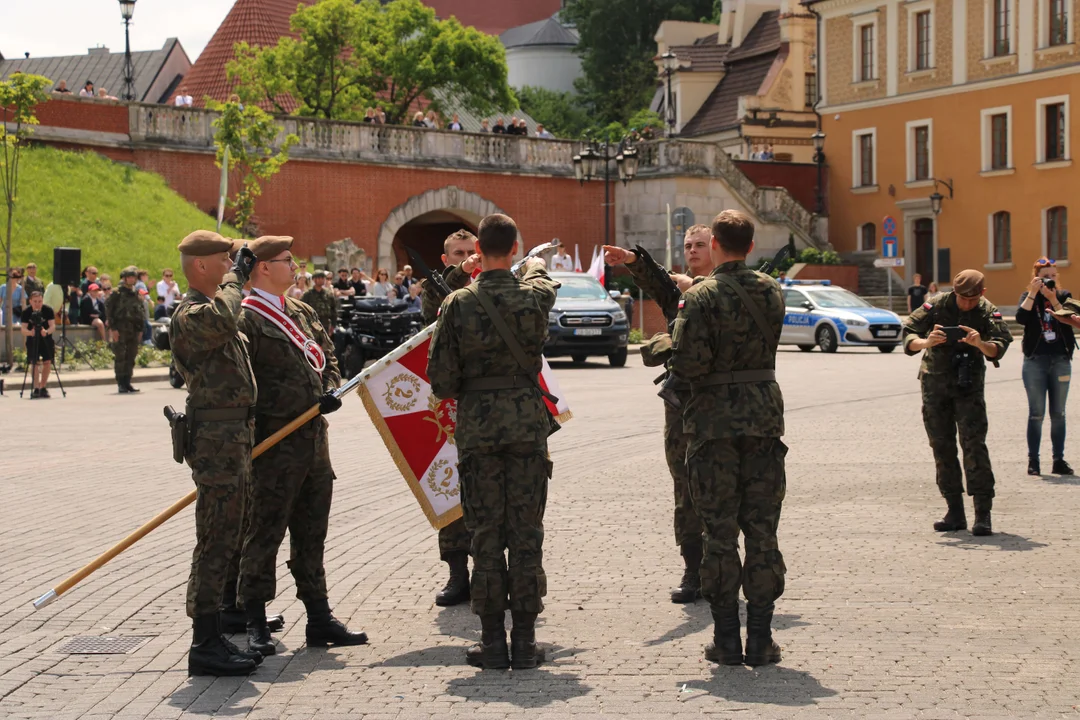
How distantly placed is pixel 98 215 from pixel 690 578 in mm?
29225

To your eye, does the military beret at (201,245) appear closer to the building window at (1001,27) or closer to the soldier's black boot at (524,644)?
the soldier's black boot at (524,644)

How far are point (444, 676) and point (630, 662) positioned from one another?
813 mm

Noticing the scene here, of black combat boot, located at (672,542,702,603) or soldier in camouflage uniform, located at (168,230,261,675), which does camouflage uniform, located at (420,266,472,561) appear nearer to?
black combat boot, located at (672,542,702,603)

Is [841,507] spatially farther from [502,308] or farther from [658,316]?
[658,316]

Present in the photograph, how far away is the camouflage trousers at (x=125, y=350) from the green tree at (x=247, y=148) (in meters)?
12.2

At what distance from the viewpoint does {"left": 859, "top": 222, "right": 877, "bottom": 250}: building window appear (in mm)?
53375

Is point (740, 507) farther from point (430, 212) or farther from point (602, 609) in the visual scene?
point (430, 212)

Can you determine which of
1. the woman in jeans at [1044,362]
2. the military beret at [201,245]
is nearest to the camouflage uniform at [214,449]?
the military beret at [201,245]

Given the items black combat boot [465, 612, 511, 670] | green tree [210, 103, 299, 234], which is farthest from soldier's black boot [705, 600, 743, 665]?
green tree [210, 103, 299, 234]

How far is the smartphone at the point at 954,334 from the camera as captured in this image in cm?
1009

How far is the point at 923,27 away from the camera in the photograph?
5097 centimetres

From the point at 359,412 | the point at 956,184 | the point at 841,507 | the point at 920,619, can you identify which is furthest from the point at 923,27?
the point at 920,619

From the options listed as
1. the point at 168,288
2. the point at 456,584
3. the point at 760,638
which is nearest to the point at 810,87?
the point at 168,288

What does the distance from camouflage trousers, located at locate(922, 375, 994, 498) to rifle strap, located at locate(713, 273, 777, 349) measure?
3634 mm
